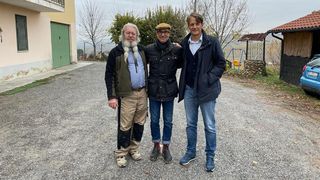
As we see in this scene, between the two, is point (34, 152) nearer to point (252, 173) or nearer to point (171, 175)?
point (171, 175)

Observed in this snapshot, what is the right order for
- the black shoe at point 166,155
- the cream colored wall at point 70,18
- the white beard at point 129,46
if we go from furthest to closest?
the cream colored wall at point 70,18 < the black shoe at point 166,155 < the white beard at point 129,46

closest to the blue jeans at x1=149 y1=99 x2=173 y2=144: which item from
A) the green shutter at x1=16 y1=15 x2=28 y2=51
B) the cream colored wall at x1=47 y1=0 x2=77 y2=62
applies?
the green shutter at x1=16 y1=15 x2=28 y2=51

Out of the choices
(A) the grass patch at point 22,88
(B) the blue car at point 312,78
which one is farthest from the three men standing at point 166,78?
(A) the grass patch at point 22,88

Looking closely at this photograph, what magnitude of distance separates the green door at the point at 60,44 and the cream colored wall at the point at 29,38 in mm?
879

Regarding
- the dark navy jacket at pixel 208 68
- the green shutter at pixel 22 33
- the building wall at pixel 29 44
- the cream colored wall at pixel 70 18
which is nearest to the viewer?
the dark navy jacket at pixel 208 68

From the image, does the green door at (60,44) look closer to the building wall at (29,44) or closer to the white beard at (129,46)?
the building wall at (29,44)

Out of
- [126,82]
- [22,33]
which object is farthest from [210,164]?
[22,33]

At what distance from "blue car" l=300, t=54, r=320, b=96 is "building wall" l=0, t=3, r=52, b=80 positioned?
10384mm

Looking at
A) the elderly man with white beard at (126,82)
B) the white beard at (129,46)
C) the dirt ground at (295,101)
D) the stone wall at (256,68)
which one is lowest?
the dirt ground at (295,101)

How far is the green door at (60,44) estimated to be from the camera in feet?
59.0

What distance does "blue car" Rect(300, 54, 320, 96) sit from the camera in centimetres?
863

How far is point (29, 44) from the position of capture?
14.7m

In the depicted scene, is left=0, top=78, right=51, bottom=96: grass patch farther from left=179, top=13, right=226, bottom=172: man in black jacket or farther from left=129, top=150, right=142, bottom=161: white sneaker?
left=179, top=13, right=226, bottom=172: man in black jacket

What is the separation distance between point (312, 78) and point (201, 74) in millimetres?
6346
